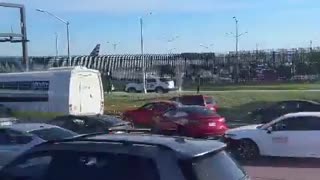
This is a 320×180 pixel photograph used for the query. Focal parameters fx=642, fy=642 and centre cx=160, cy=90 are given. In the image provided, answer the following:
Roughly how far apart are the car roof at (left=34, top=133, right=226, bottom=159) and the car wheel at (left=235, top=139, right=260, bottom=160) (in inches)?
501

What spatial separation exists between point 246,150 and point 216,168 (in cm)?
1320

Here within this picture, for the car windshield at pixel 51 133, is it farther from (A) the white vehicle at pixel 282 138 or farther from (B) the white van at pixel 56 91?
(B) the white van at pixel 56 91

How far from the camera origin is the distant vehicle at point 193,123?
22.9m

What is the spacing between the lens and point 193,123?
75.5 ft

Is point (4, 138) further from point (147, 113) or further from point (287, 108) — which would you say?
point (287, 108)

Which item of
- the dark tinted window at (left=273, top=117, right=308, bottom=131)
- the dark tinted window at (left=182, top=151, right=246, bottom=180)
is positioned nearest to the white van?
the dark tinted window at (left=273, top=117, right=308, bottom=131)

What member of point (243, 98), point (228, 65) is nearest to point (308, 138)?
point (243, 98)

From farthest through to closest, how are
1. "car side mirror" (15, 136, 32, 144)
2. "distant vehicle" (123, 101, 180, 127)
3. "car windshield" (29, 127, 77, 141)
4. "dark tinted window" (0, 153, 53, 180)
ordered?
"distant vehicle" (123, 101, 180, 127) → "car windshield" (29, 127, 77, 141) → "car side mirror" (15, 136, 32, 144) → "dark tinted window" (0, 153, 53, 180)

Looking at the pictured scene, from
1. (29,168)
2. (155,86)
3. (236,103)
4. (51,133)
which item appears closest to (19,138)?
(51,133)

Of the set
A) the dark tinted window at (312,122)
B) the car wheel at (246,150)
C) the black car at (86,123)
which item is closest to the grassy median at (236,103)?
the black car at (86,123)

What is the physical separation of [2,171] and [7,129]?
8.19m

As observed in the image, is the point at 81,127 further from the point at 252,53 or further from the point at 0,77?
the point at 252,53

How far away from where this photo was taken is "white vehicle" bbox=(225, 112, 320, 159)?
17.7 m

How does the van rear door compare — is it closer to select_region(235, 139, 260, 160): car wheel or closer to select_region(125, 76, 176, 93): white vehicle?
select_region(235, 139, 260, 160): car wheel
